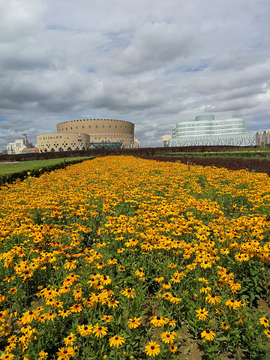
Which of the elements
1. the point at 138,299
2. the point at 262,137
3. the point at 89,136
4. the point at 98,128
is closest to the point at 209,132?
the point at 262,137

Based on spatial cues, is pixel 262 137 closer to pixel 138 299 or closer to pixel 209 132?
pixel 209 132

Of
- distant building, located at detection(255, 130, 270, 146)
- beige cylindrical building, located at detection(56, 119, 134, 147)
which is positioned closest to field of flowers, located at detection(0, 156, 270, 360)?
distant building, located at detection(255, 130, 270, 146)

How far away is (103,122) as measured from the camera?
124 metres

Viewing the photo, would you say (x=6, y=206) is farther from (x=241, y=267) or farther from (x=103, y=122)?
(x=103, y=122)

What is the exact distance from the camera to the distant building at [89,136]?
371 ft

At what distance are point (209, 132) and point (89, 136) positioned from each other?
66.7 meters

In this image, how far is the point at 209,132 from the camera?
11950cm

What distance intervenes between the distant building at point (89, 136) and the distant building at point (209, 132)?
102 ft

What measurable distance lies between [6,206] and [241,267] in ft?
20.1

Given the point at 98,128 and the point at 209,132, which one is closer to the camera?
the point at 209,132

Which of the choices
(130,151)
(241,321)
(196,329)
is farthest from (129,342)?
(130,151)

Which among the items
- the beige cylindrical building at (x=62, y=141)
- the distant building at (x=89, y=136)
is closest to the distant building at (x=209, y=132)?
the distant building at (x=89, y=136)

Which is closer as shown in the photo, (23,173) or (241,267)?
(241,267)

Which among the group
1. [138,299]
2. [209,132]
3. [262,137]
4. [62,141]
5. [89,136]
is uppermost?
[209,132]
